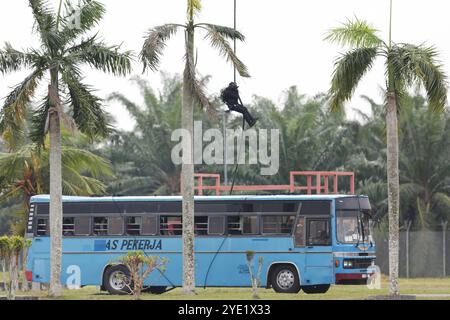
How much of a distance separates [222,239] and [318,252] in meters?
2.78

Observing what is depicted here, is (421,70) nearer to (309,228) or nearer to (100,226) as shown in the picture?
(309,228)

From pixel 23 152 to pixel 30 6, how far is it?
1027 cm

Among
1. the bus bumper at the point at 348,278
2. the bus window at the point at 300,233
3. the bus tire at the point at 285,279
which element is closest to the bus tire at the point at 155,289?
the bus tire at the point at 285,279

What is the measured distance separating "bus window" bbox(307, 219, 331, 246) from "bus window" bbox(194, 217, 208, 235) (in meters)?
2.93

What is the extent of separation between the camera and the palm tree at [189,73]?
31.3m

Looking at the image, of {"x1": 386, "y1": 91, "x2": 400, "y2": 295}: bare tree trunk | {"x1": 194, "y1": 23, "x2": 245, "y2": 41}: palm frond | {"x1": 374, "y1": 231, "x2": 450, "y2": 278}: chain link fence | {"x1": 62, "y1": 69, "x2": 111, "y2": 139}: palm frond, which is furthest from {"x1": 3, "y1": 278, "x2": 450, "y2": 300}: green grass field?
{"x1": 374, "y1": 231, "x2": 450, "y2": 278}: chain link fence

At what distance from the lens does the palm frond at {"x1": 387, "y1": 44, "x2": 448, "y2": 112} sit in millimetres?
30547

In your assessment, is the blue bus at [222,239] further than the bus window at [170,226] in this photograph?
No

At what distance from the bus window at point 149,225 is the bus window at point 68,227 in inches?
82.4

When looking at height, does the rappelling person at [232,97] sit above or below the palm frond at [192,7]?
below

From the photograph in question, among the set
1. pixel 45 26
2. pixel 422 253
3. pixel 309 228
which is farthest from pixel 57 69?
pixel 422 253

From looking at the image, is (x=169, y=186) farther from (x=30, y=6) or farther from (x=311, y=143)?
(x=30, y=6)

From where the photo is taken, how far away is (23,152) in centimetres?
4122

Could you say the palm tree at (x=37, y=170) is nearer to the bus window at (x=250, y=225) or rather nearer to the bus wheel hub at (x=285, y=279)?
the bus window at (x=250, y=225)
